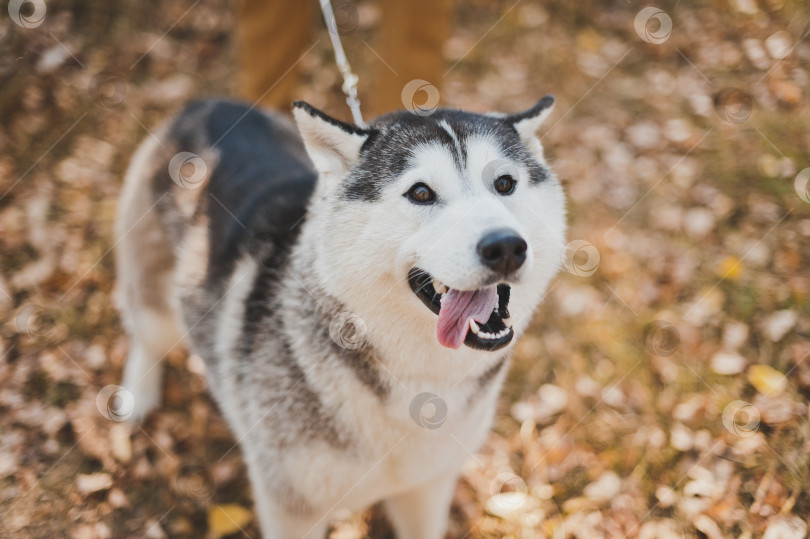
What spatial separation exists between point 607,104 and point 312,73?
2.66 meters

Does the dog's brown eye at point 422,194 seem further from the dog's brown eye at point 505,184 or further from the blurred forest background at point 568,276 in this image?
the blurred forest background at point 568,276

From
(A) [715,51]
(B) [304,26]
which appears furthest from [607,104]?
(B) [304,26]

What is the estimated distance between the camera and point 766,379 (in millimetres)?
3375

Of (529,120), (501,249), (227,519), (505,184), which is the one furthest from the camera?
(227,519)

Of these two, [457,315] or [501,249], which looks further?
[457,315]

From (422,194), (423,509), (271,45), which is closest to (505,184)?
(422,194)

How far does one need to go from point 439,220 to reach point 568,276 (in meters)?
2.49

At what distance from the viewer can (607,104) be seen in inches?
206

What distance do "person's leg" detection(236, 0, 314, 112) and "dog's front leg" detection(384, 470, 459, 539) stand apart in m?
3.05

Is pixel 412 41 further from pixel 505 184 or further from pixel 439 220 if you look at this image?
pixel 439 220

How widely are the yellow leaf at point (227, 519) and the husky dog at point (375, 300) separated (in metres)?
0.69

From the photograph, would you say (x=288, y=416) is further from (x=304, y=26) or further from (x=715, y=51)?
(x=715, y=51)

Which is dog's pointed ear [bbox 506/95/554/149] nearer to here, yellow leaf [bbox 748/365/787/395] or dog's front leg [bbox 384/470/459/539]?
dog's front leg [bbox 384/470/459/539]

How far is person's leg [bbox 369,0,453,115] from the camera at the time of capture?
3.91 metres
